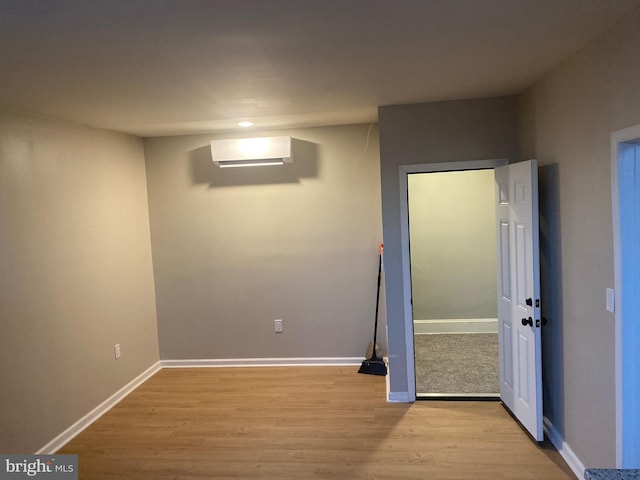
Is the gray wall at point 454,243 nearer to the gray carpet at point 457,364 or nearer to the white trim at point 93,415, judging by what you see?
the gray carpet at point 457,364

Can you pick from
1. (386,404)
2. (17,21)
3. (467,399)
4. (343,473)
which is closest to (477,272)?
(467,399)

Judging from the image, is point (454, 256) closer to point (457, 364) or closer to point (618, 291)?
point (457, 364)

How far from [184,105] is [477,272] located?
3938 millimetres

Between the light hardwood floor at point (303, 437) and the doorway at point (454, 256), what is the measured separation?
171 centimetres

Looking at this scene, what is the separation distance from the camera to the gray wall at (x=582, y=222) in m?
2.12

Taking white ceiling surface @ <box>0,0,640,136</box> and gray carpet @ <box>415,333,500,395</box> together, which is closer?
white ceiling surface @ <box>0,0,640,136</box>

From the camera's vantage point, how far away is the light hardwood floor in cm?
280

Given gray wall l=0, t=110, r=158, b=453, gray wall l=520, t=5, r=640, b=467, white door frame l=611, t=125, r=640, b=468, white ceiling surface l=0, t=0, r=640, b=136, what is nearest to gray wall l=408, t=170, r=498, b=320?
white ceiling surface l=0, t=0, r=640, b=136

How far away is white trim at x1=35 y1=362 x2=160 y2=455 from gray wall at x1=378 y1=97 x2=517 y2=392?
8.92 ft

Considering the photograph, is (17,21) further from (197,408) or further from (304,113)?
(197,408)

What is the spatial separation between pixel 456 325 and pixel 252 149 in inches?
130

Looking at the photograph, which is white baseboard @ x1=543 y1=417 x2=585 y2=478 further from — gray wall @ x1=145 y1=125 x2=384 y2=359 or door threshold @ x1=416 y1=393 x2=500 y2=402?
gray wall @ x1=145 y1=125 x2=384 y2=359

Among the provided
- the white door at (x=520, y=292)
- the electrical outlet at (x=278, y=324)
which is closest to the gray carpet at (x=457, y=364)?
the white door at (x=520, y=292)

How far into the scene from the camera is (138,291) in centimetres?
449
